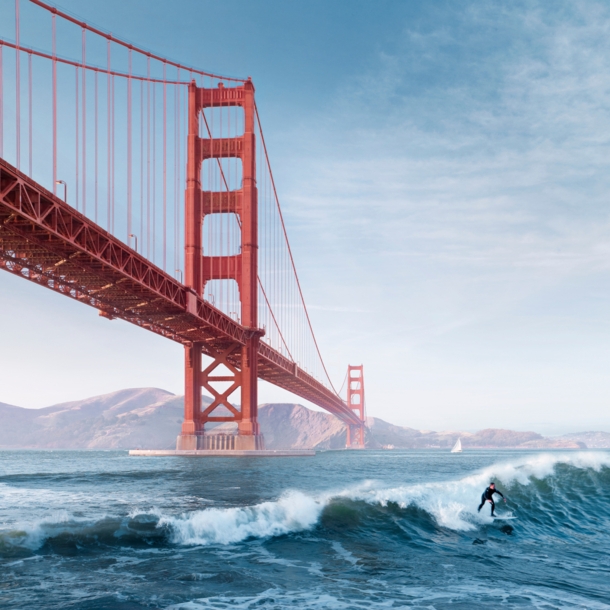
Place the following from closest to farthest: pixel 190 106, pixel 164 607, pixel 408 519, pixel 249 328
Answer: pixel 164 607 → pixel 408 519 → pixel 249 328 → pixel 190 106

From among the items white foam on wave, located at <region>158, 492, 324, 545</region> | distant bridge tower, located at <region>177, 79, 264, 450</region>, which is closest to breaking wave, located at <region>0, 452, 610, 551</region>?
white foam on wave, located at <region>158, 492, 324, 545</region>

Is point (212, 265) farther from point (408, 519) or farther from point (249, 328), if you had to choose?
point (408, 519)

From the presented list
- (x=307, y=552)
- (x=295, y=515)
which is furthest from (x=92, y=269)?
(x=307, y=552)

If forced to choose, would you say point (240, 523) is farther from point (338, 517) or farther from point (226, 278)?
point (226, 278)

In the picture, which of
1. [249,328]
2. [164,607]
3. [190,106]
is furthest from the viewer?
[190,106]

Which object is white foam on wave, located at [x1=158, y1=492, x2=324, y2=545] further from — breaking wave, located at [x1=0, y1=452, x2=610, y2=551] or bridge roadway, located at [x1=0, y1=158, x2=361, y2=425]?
bridge roadway, located at [x1=0, y1=158, x2=361, y2=425]

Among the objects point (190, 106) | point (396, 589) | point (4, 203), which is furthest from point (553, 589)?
point (190, 106)
